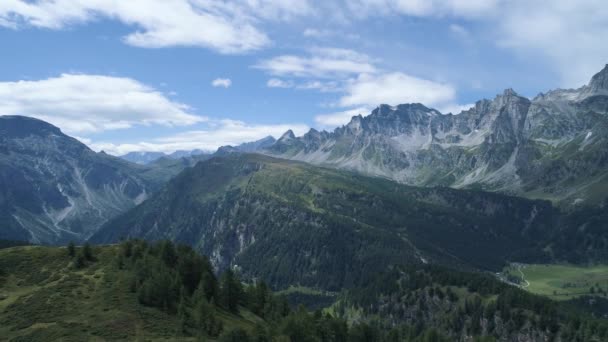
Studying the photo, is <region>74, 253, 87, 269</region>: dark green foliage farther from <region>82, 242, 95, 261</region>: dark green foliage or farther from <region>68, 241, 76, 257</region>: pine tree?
<region>68, 241, 76, 257</region>: pine tree

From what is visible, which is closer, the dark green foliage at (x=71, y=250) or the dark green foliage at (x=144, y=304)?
the dark green foliage at (x=144, y=304)

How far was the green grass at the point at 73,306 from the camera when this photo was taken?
295 feet

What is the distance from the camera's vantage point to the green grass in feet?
295

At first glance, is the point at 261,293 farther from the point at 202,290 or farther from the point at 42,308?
the point at 42,308

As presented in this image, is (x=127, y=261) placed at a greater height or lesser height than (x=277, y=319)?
greater

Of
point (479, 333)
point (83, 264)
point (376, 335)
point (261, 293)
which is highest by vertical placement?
point (83, 264)

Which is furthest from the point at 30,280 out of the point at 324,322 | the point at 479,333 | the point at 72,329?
the point at 479,333

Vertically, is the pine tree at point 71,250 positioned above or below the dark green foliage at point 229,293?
above

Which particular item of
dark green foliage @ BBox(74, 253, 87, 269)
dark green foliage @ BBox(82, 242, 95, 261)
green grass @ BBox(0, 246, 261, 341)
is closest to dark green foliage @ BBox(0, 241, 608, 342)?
green grass @ BBox(0, 246, 261, 341)

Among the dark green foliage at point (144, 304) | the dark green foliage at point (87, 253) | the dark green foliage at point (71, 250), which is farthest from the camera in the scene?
the dark green foliage at point (71, 250)

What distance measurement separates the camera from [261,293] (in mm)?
140000

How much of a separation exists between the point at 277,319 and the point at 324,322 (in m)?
11.8

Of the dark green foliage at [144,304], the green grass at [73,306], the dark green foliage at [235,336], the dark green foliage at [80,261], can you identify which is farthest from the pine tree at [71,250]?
the dark green foliage at [235,336]

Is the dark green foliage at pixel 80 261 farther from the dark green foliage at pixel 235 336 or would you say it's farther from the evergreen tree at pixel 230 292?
the dark green foliage at pixel 235 336
